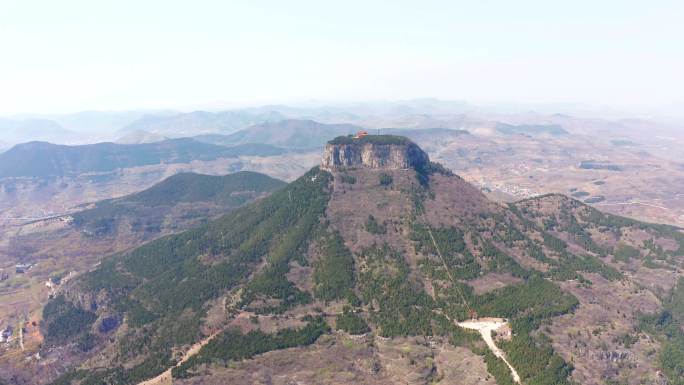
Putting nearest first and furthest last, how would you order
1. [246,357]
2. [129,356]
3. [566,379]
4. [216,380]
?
[566,379] → [216,380] → [246,357] → [129,356]

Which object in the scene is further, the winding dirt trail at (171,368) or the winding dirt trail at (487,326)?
the winding dirt trail at (487,326)

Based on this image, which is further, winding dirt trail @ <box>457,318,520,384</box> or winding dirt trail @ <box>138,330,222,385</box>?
winding dirt trail @ <box>457,318,520,384</box>

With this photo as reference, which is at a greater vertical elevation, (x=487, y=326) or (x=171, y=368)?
(x=487, y=326)

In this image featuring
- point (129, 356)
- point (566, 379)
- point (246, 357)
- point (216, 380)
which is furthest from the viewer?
point (129, 356)

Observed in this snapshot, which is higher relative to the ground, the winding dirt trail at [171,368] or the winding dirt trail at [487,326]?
the winding dirt trail at [487,326]

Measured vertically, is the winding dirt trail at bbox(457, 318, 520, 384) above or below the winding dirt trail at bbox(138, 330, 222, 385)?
above

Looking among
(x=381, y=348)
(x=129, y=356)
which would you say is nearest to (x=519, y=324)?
(x=381, y=348)

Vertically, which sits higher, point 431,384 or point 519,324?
point 519,324

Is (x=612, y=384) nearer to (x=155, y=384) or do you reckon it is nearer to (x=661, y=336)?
(x=661, y=336)

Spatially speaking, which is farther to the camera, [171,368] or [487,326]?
[487,326]

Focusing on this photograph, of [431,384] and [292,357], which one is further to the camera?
[292,357]
